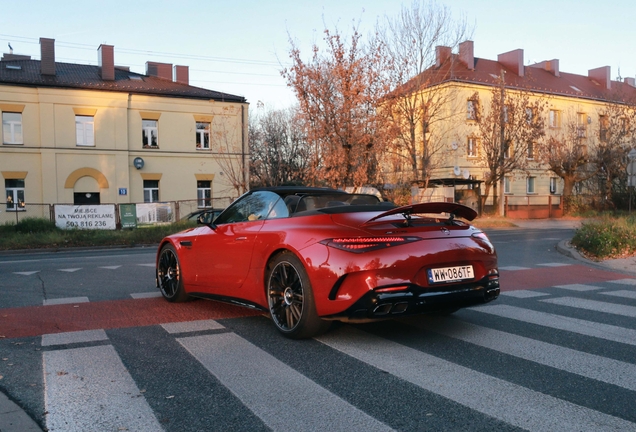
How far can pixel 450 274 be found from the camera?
5.19 m

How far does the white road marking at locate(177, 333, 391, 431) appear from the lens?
340 cm

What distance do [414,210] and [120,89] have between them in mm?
32642

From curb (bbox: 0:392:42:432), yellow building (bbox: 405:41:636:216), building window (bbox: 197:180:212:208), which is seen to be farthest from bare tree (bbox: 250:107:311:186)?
curb (bbox: 0:392:42:432)

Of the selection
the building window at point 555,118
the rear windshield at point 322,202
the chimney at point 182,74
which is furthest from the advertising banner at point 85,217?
the building window at point 555,118

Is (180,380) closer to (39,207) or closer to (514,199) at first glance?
(39,207)

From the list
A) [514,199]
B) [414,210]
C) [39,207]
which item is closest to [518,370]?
[414,210]

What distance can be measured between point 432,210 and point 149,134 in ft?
109

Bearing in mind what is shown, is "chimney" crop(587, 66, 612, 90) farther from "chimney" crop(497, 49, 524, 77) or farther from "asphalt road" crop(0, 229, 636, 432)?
"asphalt road" crop(0, 229, 636, 432)

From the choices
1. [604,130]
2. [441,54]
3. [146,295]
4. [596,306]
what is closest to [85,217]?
[146,295]

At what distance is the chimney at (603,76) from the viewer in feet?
195

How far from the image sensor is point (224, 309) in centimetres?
711

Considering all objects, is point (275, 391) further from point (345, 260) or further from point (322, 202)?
point (322, 202)

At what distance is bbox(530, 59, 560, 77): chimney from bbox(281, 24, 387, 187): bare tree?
38.3m

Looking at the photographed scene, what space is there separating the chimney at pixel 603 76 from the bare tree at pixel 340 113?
146 ft
